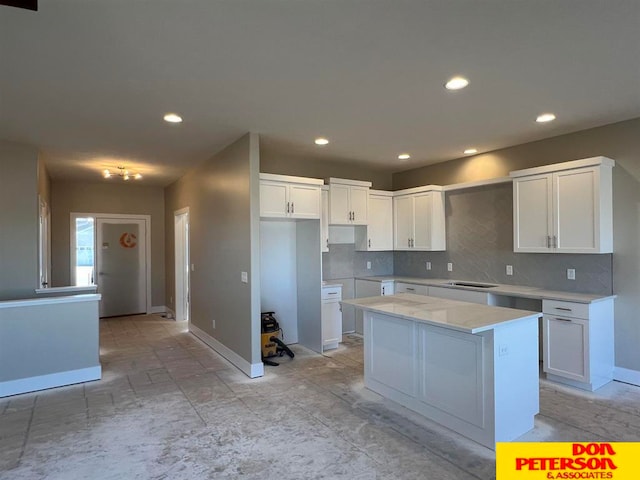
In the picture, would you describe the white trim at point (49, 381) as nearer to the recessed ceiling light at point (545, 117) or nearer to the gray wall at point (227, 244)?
the gray wall at point (227, 244)

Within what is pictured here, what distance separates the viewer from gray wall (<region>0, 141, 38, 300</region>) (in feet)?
14.2

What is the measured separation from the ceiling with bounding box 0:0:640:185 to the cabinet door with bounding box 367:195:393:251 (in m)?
1.59

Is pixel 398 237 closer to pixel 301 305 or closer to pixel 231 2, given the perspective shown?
pixel 301 305

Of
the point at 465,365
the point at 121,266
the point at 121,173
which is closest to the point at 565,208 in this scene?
the point at 465,365

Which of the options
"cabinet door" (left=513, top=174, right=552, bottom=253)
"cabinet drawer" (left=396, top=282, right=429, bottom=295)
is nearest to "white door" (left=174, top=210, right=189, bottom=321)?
"cabinet drawer" (left=396, top=282, right=429, bottom=295)

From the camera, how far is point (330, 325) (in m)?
5.12

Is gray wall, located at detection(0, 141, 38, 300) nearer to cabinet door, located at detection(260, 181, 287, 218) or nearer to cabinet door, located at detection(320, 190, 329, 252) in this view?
cabinet door, located at detection(260, 181, 287, 218)

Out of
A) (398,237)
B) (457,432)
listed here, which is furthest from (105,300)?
(457,432)

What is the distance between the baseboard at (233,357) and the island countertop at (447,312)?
4.45 feet

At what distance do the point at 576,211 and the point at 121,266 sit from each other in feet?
25.2

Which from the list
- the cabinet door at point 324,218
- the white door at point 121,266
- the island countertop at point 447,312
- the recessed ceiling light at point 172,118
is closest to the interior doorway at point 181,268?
the white door at point 121,266

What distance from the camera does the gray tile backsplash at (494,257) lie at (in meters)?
4.12

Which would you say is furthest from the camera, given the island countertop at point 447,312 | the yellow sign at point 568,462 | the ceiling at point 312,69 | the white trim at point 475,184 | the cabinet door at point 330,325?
the cabinet door at point 330,325

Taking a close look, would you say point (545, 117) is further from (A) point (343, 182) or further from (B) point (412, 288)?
(B) point (412, 288)
